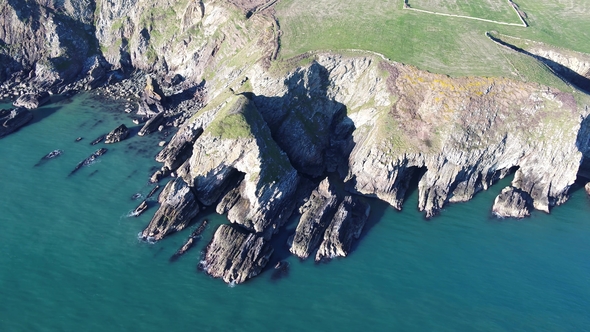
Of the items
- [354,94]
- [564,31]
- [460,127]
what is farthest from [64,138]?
[564,31]

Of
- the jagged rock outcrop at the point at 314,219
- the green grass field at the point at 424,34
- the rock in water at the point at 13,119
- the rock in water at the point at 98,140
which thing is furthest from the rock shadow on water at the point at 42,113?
the jagged rock outcrop at the point at 314,219

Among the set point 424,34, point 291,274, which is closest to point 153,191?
point 291,274

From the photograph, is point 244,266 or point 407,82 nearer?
point 244,266

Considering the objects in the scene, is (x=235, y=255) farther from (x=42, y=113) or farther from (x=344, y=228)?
(x=42, y=113)

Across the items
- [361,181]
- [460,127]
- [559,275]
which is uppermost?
[460,127]

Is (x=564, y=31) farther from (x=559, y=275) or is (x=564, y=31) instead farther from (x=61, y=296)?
(x=61, y=296)

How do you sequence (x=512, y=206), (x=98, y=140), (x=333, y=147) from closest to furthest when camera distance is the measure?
(x=512, y=206) → (x=333, y=147) → (x=98, y=140)
